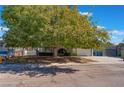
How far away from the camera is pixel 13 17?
25.8 meters

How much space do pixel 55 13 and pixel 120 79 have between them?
Answer: 9.22 meters

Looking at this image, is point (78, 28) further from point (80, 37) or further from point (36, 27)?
point (36, 27)

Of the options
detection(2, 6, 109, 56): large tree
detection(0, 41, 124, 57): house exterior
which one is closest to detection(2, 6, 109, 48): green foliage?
detection(2, 6, 109, 56): large tree

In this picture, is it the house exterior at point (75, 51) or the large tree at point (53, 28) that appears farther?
the house exterior at point (75, 51)

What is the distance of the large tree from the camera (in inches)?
816

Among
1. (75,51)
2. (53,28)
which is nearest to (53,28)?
(53,28)

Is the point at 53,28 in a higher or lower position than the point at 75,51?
higher

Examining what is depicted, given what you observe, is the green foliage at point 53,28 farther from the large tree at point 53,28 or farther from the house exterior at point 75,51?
the house exterior at point 75,51

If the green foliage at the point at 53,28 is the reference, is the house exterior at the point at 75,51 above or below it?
below

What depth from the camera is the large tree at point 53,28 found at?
68.0ft

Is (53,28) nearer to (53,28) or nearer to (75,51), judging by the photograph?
(53,28)

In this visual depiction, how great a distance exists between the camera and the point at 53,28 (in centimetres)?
2181

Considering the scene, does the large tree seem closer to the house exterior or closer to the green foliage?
the green foliage

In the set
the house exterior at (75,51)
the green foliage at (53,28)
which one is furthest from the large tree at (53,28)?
the house exterior at (75,51)
